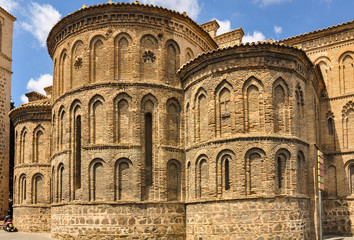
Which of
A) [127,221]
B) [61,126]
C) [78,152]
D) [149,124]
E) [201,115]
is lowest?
[127,221]

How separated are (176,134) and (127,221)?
159 inches

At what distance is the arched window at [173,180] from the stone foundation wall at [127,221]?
0.37 meters

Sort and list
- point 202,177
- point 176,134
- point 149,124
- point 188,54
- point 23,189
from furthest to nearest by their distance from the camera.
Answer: point 23,189 < point 188,54 < point 176,134 < point 149,124 < point 202,177

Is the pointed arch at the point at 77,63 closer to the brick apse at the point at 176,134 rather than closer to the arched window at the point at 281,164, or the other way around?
the brick apse at the point at 176,134

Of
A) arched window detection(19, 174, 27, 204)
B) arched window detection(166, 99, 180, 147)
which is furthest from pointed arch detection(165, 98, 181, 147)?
arched window detection(19, 174, 27, 204)

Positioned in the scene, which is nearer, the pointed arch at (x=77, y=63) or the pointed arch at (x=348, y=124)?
the pointed arch at (x=77, y=63)

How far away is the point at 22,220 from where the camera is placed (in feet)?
69.1

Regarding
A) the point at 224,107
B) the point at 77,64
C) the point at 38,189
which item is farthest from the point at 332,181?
the point at 38,189

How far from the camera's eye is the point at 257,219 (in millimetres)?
13844

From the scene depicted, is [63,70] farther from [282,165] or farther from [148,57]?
[282,165]

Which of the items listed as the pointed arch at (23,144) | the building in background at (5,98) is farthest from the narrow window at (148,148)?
the building in background at (5,98)

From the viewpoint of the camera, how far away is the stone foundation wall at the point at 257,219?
13805 millimetres

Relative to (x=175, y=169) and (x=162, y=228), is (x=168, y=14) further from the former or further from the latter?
(x=162, y=228)

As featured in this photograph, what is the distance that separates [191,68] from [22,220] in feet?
39.8
